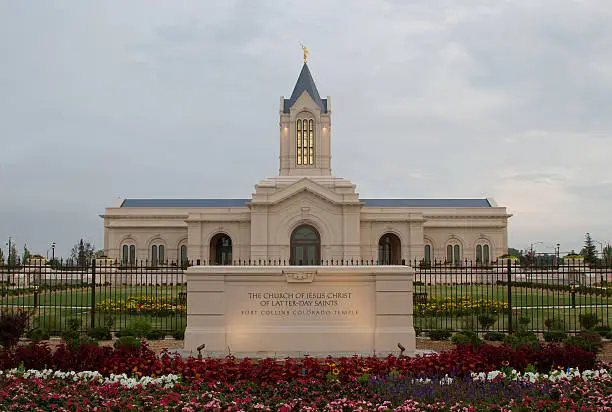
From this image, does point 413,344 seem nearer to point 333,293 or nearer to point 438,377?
point 333,293

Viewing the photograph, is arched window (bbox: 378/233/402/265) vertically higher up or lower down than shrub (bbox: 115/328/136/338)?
higher up

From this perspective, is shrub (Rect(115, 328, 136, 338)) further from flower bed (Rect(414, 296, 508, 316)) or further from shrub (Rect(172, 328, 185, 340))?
flower bed (Rect(414, 296, 508, 316))

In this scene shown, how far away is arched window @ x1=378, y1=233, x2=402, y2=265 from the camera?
52.8 m

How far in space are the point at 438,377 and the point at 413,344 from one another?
3594mm

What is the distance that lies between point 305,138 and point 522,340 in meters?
39.7

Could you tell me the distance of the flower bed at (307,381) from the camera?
873cm

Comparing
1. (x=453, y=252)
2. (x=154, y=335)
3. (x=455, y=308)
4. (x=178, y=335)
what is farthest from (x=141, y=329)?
(x=453, y=252)

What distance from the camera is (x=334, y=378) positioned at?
9984 millimetres

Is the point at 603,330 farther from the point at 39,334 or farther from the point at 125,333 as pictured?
the point at 39,334

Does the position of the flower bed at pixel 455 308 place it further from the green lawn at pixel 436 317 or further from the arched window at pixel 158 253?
the arched window at pixel 158 253

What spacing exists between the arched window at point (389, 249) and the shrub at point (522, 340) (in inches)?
1474

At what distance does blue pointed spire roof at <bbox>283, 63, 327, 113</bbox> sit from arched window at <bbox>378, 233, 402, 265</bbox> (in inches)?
496

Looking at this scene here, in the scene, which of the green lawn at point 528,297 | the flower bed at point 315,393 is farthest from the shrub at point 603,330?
the flower bed at point 315,393

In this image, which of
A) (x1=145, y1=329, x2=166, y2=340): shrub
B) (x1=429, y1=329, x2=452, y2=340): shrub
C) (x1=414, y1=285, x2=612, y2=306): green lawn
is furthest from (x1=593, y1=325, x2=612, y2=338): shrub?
(x1=145, y1=329, x2=166, y2=340): shrub
